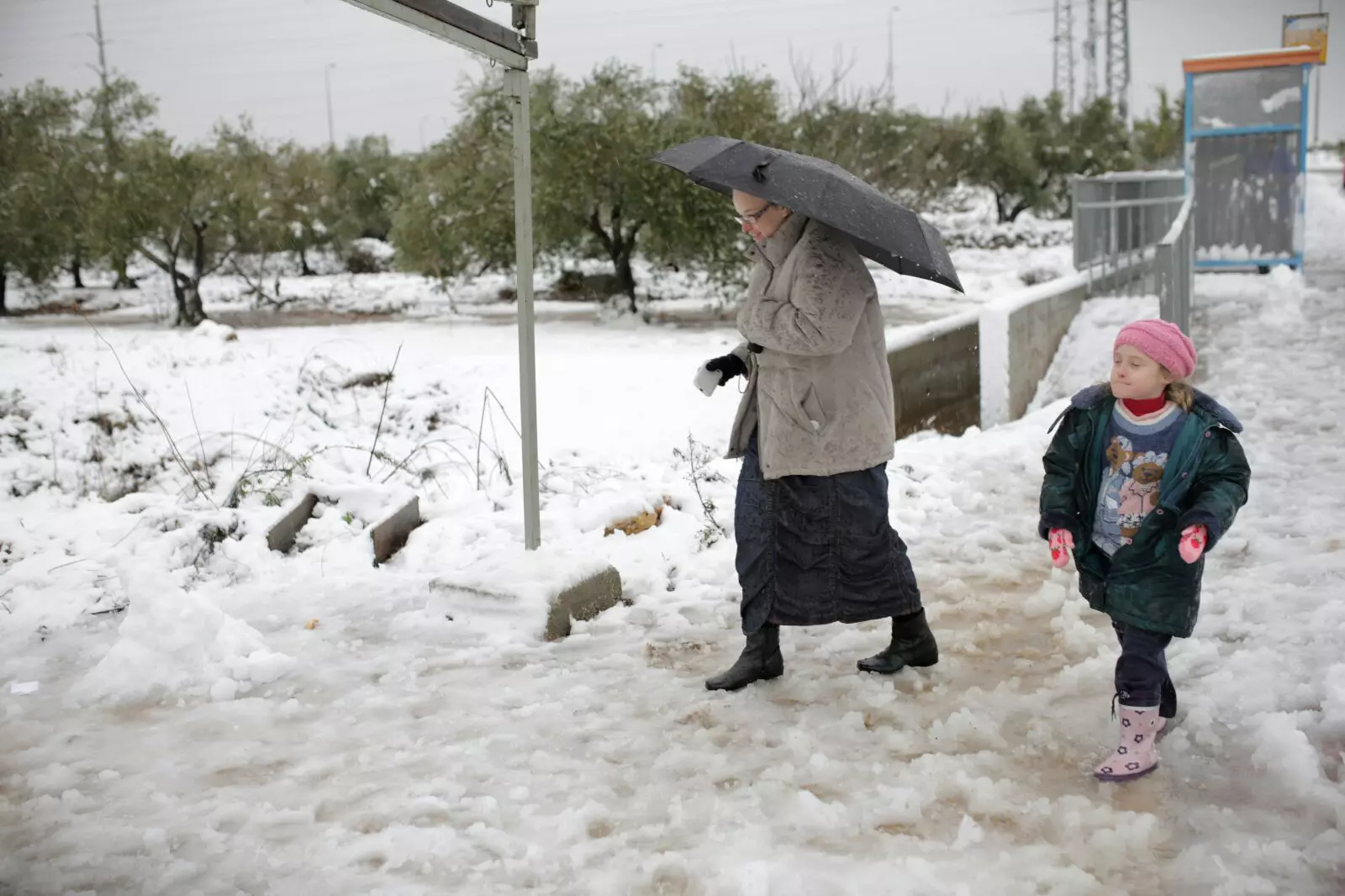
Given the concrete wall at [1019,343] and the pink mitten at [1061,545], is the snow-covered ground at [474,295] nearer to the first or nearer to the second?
the concrete wall at [1019,343]

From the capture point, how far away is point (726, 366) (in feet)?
13.6

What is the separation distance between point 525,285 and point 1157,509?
256cm

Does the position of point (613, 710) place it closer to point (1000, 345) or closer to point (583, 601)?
point (583, 601)

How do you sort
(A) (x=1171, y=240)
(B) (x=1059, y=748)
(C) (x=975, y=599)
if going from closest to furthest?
(B) (x=1059, y=748)
(C) (x=975, y=599)
(A) (x=1171, y=240)

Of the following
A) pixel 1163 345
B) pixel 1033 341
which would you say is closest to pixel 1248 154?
pixel 1033 341

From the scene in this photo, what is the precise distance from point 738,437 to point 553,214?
1397 centimetres

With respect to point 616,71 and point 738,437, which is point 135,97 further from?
point 738,437

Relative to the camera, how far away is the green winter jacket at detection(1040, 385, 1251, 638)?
10.5ft

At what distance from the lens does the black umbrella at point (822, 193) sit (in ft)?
11.9

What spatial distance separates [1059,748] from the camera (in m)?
3.63

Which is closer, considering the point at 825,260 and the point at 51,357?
the point at 825,260

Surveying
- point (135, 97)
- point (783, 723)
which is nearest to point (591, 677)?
point (783, 723)

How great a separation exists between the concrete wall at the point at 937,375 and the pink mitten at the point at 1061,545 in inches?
168

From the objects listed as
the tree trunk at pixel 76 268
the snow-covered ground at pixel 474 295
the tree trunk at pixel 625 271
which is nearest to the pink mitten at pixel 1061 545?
the snow-covered ground at pixel 474 295
